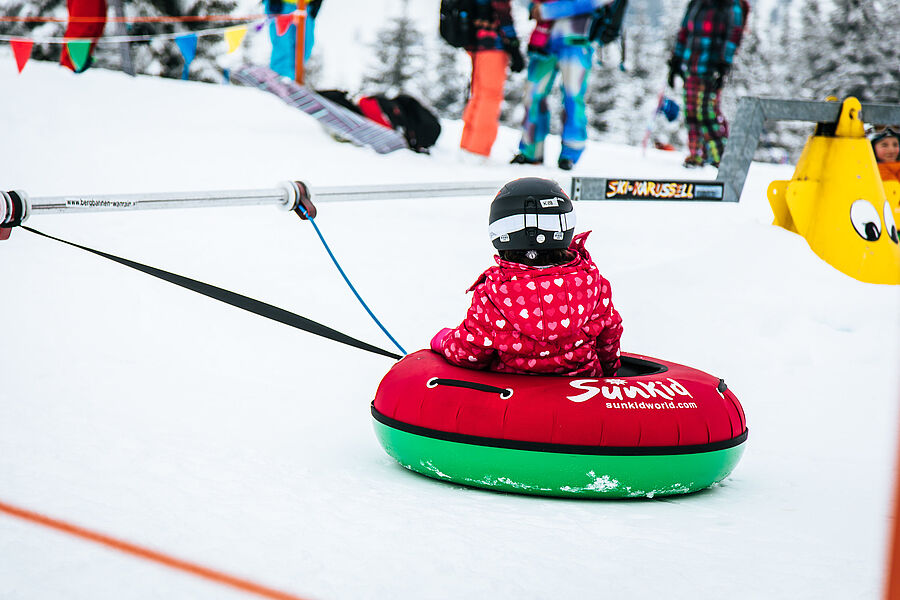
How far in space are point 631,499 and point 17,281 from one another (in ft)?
13.0

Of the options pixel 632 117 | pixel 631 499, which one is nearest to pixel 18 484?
pixel 631 499

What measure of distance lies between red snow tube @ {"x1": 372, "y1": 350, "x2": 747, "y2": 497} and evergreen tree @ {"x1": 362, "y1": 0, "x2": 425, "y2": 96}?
24.3 meters

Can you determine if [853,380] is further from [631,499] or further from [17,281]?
[17,281]

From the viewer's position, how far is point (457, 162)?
323 inches

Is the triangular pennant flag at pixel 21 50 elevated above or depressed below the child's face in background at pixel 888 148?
above

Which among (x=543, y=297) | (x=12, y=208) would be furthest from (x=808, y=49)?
(x=12, y=208)

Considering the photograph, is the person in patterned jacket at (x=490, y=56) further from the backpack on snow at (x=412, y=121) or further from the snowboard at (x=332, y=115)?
the snowboard at (x=332, y=115)

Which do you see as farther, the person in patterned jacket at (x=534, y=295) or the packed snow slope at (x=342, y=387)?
the person in patterned jacket at (x=534, y=295)

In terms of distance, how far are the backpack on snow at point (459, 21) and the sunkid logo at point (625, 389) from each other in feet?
18.4

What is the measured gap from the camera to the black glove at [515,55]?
7.49m

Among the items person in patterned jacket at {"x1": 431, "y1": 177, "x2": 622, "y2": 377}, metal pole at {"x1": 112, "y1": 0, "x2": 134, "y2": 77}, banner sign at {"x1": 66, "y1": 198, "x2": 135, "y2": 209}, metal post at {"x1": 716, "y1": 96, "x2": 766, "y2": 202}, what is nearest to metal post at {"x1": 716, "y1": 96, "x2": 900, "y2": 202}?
metal post at {"x1": 716, "y1": 96, "x2": 766, "y2": 202}

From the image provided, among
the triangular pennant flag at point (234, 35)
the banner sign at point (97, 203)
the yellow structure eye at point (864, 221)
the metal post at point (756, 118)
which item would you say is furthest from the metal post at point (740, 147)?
the triangular pennant flag at point (234, 35)

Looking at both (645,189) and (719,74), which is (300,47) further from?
(645,189)

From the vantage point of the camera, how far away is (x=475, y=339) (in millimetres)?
2861
